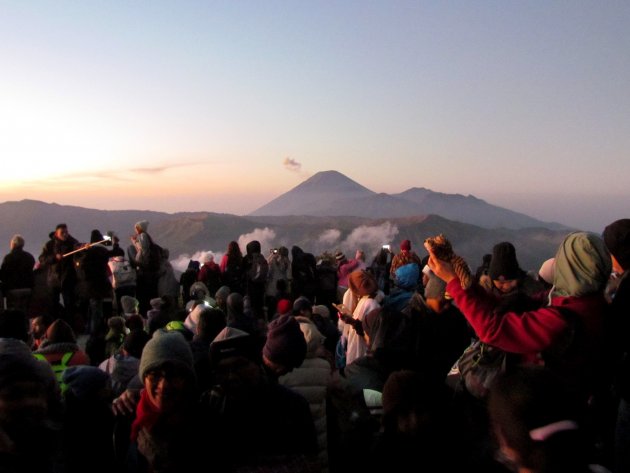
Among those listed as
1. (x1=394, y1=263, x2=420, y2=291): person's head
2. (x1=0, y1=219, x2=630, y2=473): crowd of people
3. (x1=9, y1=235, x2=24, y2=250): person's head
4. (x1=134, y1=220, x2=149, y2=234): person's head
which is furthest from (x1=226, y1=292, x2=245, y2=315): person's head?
(x1=9, y1=235, x2=24, y2=250): person's head

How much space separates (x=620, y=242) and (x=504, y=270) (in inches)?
80.3

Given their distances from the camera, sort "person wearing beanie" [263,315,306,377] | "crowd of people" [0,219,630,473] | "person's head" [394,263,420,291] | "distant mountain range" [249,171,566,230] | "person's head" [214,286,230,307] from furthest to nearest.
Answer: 1. "distant mountain range" [249,171,566,230]
2. "person's head" [214,286,230,307]
3. "person's head" [394,263,420,291]
4. "person wearing beanie" [263,315,306,377]
5. "crowd of people" [0,219,630,473]

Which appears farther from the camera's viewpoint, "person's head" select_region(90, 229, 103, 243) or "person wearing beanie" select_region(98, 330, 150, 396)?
"person's head" select_region(90, 229, 103, 243)

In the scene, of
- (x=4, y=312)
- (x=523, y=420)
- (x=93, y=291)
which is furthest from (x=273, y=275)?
(x=523, y=420)

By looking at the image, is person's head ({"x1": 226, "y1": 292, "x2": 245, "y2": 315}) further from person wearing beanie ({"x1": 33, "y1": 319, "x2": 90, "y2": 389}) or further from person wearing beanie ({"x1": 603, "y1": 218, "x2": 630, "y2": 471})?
person wearing beanie ({"x1": 603, "y1": 218, "x2": 630, "y2": 471})

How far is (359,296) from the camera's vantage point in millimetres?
5680

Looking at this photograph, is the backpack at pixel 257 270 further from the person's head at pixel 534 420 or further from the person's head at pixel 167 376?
the person's head at pixel 534 420

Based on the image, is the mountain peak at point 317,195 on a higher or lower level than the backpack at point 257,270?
higher

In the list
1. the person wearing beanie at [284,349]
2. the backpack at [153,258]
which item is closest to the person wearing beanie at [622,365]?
the person wearing beanie at [284,349]

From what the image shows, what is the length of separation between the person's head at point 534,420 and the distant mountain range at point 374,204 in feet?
145

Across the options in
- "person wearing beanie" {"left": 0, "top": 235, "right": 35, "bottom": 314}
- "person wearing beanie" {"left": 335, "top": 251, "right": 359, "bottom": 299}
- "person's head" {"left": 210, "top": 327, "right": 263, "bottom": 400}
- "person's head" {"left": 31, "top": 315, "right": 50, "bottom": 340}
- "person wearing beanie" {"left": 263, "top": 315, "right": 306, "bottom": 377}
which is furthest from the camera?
"person wearing beanie" {"left": 335, "top": 251, "right": 359, "bottom": 299}

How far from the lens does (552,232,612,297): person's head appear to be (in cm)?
267

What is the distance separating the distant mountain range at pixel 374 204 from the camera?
5178 centimetres

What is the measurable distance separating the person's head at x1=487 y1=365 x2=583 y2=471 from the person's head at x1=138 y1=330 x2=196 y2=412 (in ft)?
4.89
